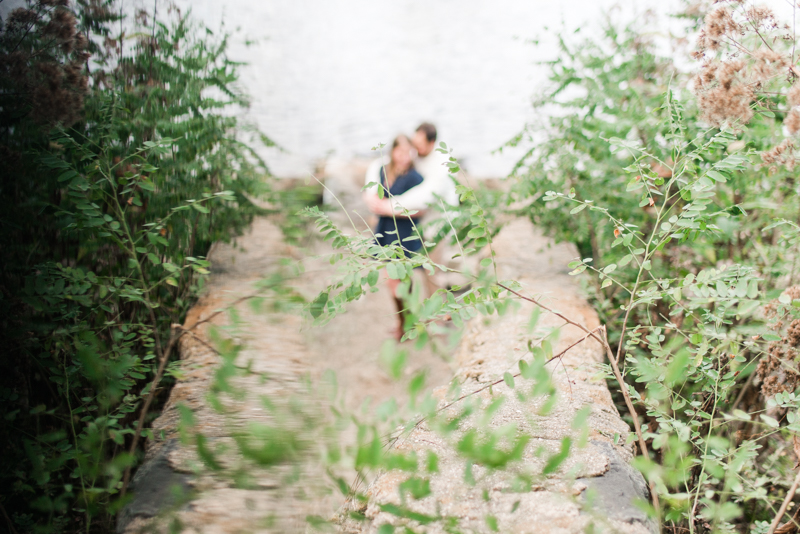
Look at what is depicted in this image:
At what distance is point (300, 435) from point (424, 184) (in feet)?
10.6

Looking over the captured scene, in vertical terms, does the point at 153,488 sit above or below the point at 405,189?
below

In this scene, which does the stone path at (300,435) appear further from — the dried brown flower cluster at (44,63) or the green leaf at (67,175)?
the dried brown flower cluster at (44,63)

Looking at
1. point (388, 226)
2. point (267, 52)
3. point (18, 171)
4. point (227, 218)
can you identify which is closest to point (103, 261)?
point (18, 171)

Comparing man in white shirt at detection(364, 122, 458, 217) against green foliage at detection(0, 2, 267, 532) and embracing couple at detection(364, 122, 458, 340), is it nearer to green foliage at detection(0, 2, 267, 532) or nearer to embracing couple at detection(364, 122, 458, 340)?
embracing couple at detection(364, 122, 458, 340)

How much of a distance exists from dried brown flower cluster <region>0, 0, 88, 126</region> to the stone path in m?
0.76

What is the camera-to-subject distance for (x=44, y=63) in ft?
4.57

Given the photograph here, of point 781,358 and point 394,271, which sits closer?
point 394,271

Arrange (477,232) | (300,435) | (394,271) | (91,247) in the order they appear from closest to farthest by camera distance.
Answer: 1. (300,435)
2. (394,271)
3. (477,232)
4. (91,247)

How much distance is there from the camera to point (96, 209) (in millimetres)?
1361

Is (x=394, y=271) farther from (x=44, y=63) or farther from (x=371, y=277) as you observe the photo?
(x=44, y=63)

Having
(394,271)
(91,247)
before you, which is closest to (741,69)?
(394,271)

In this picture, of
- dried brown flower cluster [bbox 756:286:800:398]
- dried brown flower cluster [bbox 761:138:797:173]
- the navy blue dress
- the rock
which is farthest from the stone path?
the navy blue dress

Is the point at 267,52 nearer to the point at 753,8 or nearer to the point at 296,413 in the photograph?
the point at 753,8

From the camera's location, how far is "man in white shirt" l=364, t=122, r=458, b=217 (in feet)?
12.2
